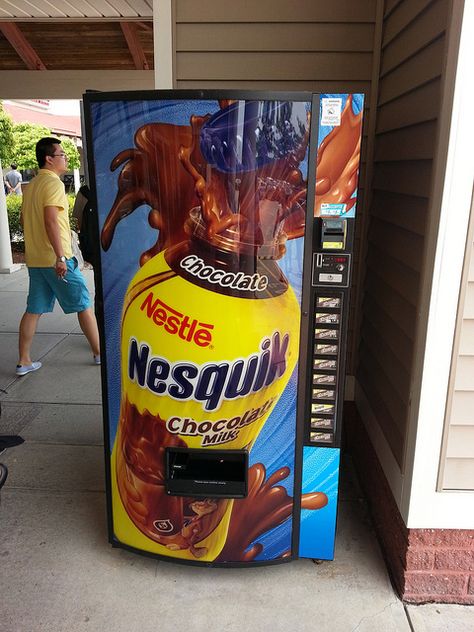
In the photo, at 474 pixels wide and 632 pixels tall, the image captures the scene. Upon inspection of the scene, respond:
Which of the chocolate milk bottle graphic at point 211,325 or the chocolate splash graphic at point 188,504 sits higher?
the chocolate milk bottle graphic at point 211,325

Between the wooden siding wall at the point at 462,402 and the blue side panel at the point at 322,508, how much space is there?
422 mm

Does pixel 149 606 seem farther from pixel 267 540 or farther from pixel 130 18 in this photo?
pixel 130 18

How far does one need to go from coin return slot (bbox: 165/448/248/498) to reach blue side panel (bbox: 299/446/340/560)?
0.85 ft

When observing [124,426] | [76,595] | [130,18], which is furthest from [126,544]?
[130,18]

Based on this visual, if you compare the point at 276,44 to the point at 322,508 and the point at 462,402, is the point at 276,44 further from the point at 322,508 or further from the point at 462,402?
the point at 322,508

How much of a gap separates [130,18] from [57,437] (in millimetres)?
4265

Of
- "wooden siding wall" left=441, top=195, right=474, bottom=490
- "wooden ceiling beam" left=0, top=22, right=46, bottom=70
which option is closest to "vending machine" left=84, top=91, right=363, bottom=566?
"wooden siding wall" left=441, top=195, right=474, bottom=490

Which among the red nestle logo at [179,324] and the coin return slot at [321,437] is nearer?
the red nestle logo at [179,324]

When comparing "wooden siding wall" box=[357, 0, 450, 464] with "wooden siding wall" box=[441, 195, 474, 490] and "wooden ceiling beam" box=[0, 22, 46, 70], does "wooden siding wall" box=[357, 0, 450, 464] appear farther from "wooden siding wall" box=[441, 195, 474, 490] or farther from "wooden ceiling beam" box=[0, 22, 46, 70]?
"wooden ceiling beam" box=[0, 22, 46, 70]

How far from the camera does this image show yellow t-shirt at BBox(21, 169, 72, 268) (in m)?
4.13

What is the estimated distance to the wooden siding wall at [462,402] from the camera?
1.95 m

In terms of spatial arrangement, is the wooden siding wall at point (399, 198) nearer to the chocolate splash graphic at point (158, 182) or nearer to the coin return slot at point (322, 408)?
the coin return slot at point (322, 408)

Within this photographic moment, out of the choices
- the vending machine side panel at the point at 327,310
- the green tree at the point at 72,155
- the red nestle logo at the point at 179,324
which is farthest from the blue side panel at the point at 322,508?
the green tree at the point at 72,155

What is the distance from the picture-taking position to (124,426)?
7.54 feet
